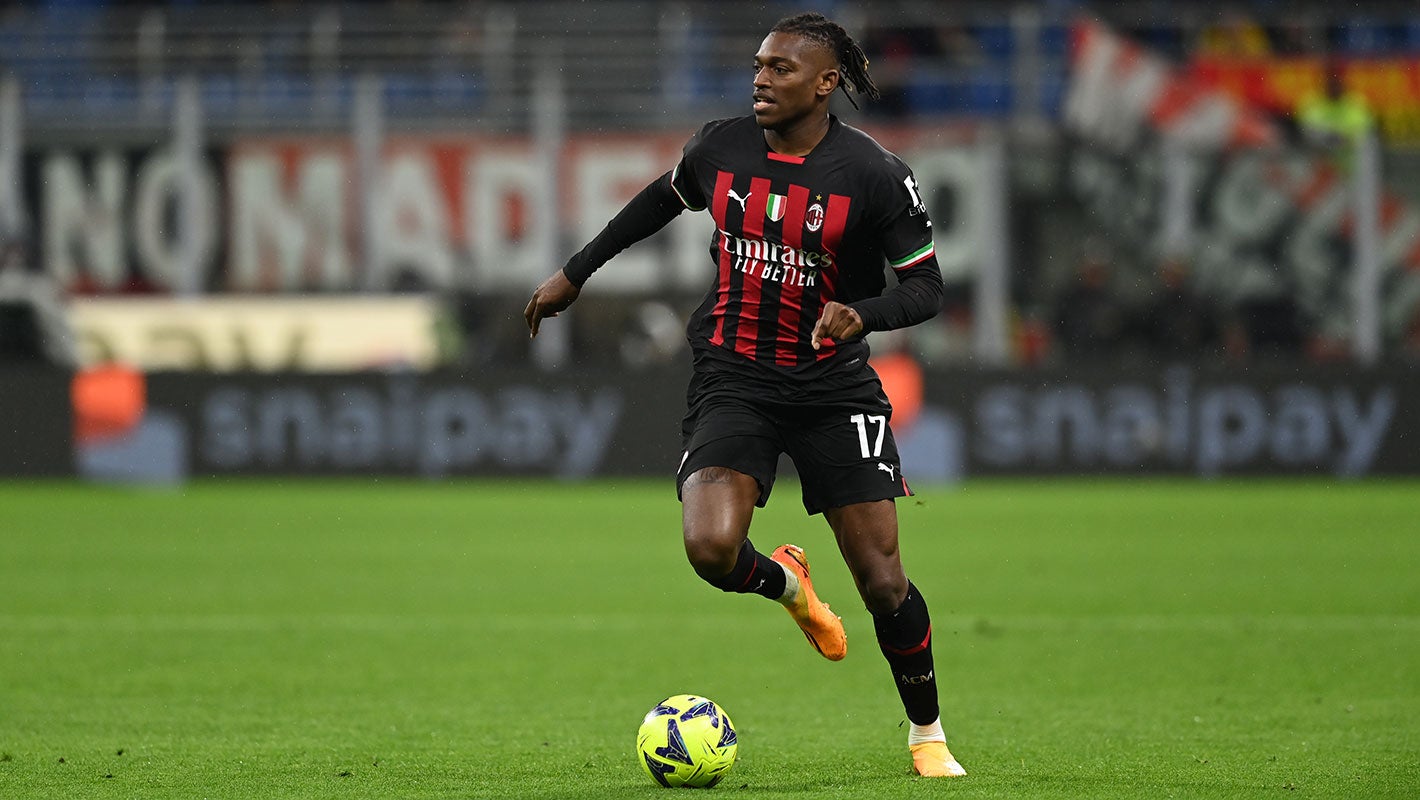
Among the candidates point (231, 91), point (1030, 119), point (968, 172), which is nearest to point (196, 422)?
point (231, 91)

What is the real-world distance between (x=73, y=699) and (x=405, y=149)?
1445cm

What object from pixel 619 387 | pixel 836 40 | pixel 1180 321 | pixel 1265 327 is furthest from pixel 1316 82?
pixel 836 40

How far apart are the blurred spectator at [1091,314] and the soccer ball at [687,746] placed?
44.7 ft

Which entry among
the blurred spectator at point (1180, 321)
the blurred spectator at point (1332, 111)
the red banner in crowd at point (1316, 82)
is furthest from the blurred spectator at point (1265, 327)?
the red banner in crowd at point (1316, 82)

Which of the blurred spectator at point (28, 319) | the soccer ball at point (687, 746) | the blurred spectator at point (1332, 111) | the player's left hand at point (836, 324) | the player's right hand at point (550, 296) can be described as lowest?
the blurred spectator at point (28, 319)

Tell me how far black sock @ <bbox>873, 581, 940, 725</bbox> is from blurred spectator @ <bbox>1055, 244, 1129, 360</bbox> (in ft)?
43.0

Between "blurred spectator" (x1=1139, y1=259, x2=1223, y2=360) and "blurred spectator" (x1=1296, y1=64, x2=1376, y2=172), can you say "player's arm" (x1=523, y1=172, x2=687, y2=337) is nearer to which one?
"blurred spectator" (x1=1139, y1=259, x2=1223, y2=360)

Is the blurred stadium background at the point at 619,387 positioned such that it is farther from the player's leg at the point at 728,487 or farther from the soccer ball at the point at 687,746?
the player's leg at the point at 728,487

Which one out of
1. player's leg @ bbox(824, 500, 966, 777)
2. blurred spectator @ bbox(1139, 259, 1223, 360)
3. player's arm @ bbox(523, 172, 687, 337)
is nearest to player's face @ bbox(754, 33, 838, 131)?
player's arm @ bbox(523, 172, 687, 337)

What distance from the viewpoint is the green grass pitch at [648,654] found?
6012 mm

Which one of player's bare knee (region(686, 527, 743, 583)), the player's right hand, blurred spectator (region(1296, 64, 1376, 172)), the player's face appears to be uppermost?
the player's face

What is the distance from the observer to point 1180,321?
1889cm

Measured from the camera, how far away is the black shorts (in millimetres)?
5984

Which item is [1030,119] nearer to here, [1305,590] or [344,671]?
[1305,590]
